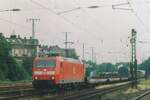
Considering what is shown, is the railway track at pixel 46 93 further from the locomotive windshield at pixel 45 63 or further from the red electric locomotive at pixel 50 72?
the locomotive windshield at pixel 45 63

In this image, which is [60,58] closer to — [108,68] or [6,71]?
[6,71]

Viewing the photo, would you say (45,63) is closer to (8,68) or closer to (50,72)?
(50,72)

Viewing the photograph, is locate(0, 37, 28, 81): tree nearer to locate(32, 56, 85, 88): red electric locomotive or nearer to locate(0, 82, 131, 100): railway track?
locate(32, 56, 85, 88): red electric locomotive

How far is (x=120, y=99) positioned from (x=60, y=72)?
35.8ft

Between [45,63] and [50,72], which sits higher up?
[45,63]

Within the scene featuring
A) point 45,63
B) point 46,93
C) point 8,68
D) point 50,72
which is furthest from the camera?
point 8,68

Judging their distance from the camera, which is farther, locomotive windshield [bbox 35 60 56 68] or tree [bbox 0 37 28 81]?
tree [bbox 0 37 28 81]

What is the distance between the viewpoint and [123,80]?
80750 mm

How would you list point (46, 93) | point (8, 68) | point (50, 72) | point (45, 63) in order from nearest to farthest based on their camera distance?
1. point (46, 93)
2. point (50, 72)
3. point (45, 63)
4. point (8, 68)

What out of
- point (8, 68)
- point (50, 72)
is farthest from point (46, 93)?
point (8, 68)

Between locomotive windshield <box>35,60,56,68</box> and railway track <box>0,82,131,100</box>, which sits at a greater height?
locomotive windshield <box>35,60,56,68</box>

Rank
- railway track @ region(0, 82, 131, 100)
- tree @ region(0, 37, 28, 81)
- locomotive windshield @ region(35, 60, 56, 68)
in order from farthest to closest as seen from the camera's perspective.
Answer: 1. tree @ region(0, 37, 28, 81)
2. locomotive windshield @ region(35, 60, 56, 68)
3. railway track @ region(0, 82, 131, 100)

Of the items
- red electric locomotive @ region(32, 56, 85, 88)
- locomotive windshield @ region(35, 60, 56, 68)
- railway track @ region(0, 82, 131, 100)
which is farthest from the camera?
locomotive windshield @ region(35, 60, 56, 68)

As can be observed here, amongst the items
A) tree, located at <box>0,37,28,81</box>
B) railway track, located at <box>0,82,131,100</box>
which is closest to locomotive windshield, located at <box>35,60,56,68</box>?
railway track, located at <box>0,82,131,100</box>
